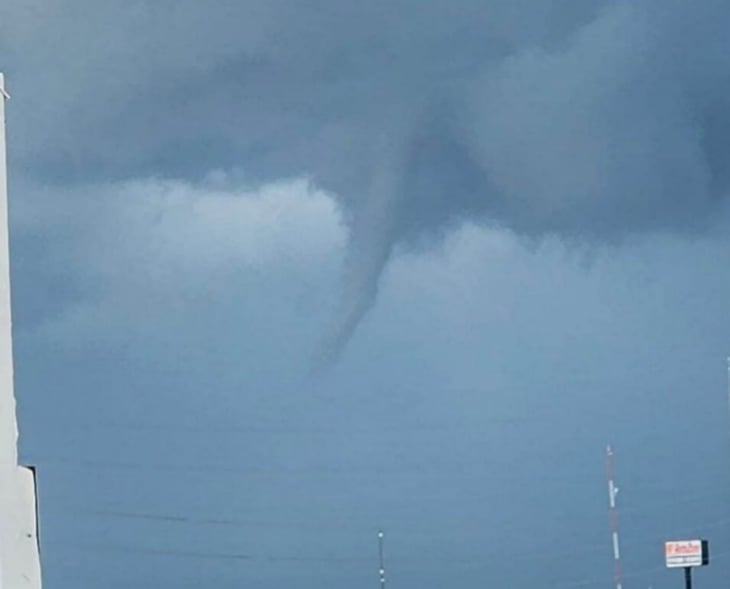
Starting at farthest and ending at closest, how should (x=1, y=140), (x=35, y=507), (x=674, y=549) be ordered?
(x=674, y=549), (x=35, y=507), (x=1, y=140)

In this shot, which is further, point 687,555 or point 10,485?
point 687,555

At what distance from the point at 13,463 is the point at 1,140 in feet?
4.72

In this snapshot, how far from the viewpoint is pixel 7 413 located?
777cm

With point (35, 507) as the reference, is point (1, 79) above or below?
above

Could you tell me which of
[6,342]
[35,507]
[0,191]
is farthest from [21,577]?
[0,191]

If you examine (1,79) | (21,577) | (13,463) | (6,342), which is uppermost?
(1,79)

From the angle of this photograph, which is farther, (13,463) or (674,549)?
(674,549)

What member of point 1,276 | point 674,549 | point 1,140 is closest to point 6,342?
point 1,276

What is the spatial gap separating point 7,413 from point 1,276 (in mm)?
599

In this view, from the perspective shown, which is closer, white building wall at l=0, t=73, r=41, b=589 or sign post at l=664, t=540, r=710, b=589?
white building wall at l=0, t=73, r=41, b=589

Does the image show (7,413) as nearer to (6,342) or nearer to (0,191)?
(6,342)

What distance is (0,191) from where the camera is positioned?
24.4ft

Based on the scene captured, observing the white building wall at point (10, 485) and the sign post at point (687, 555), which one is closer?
the white building wall at point (10, 485)

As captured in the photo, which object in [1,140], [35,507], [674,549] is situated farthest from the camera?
[674,549]
